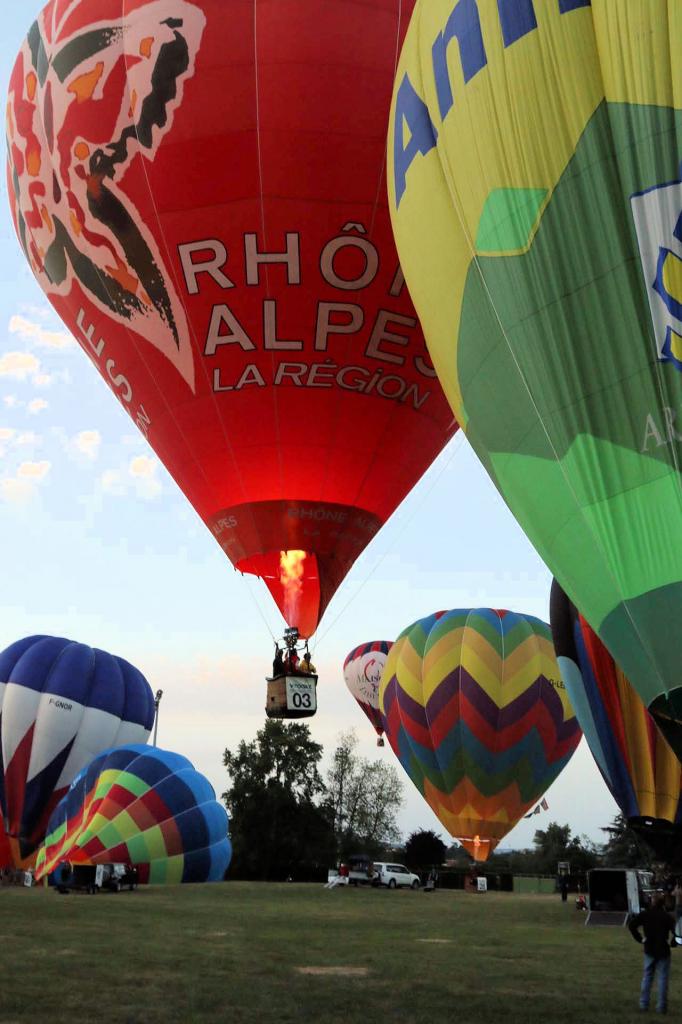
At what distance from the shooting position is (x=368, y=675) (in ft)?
130

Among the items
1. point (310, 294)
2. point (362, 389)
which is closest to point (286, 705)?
point (362, 389)

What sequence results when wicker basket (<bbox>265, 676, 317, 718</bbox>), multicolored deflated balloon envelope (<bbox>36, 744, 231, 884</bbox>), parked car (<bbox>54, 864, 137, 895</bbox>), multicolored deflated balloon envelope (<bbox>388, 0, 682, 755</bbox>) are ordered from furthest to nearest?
multicolored deflated balloon envelope (<bbox>36, 744, 231, 884</bbox>) < parked car (<bbox>54, 864, 137, 895</bbox>) < wicker basket (<bbox>265, 676, 317, 718</bbox>) < multicolored deflated balloon envelope (<bbox>388, 0, 682, 755</bbox>)

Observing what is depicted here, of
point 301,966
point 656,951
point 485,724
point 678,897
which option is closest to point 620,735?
point 678,897

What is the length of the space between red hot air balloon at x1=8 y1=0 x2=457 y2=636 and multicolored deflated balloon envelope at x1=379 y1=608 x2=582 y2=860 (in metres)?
10.4

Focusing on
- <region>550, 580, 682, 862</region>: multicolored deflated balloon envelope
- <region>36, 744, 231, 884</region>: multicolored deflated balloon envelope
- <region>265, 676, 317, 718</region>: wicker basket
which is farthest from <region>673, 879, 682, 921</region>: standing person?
<region>36, 744, 231, 884</region>: multicolored deflated balloon envelope

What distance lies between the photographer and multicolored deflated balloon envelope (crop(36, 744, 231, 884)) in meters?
20.3

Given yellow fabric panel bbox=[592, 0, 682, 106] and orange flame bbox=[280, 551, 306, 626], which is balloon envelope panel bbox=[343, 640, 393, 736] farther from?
yellow fabric panel bbox=[592, 0, 682, 106]

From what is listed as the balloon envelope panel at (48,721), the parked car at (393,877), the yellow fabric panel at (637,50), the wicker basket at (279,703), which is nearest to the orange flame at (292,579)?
the wicker basket at (279,703)

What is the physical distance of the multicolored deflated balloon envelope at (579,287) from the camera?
6.87 m

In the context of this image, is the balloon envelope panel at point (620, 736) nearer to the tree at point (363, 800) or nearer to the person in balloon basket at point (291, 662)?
the person in balloon basket at point (291, 662)

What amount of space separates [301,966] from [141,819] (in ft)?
38.6

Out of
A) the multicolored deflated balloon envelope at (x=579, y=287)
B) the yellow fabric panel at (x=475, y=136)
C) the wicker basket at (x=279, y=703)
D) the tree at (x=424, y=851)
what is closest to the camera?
the multicolored deflated balloon envelope at (x=579, y=287)

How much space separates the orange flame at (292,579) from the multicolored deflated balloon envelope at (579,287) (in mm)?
5130

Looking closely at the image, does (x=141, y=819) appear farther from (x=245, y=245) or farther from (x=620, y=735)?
(x=245, y=245)
